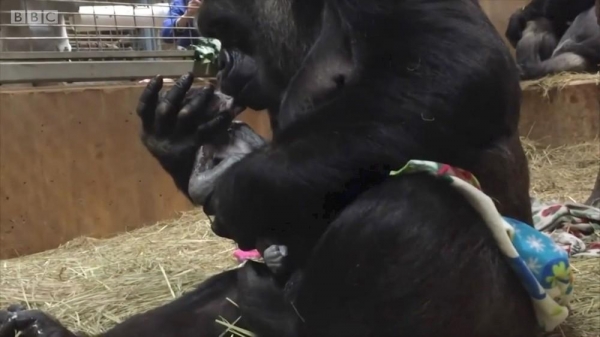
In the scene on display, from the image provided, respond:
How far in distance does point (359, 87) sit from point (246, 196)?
0.23 metres

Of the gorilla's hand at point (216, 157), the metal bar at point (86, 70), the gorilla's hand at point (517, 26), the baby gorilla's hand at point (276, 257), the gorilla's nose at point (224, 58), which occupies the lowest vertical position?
the gorilla's hand at point (517, 26)

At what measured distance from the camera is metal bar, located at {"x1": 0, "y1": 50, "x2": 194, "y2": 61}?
2.68 meters

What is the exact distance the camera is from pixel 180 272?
6.64 feet

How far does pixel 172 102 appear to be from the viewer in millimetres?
1320

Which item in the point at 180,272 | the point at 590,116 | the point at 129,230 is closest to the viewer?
the point at 180,272

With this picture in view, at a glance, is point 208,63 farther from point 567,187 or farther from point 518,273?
point 518,273

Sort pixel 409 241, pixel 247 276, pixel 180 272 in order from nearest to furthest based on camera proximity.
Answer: pixel 409 241, pixel 247 276, pixel 180 272

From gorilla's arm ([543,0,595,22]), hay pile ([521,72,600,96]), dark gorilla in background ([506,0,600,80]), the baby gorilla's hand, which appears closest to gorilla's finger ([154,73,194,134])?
the baby gorilla's hand

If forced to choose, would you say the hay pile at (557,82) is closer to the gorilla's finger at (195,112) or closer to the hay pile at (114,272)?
the hay pile at (114,272)

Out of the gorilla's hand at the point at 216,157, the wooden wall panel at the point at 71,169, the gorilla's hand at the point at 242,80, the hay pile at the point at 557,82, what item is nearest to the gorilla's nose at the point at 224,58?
the gorilla's hand at the point at 242,80

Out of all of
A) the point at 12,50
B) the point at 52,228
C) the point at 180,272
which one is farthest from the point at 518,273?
the point at 12,50

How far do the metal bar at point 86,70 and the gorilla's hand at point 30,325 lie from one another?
1.47 m

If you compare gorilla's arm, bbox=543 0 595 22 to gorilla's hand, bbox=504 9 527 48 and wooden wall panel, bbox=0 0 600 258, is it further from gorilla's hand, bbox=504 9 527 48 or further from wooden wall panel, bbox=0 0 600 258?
wooden wall panel, bbox=0 0 600 258

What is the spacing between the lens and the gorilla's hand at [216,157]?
1332mm
